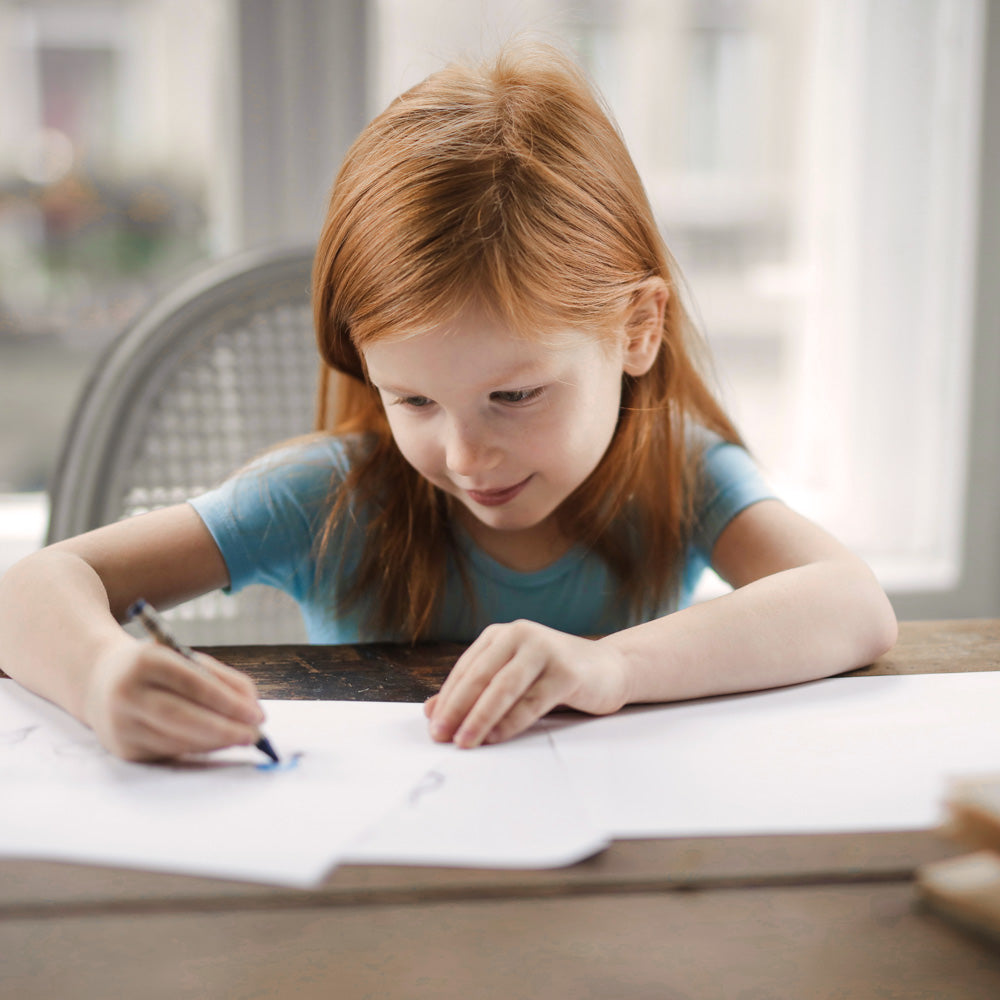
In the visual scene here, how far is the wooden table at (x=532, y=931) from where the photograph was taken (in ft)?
0.91

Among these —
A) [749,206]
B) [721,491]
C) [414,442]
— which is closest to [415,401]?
[414,442]

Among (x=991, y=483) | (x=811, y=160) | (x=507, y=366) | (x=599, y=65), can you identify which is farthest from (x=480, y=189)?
(x=991, y=483)

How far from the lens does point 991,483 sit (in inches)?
61.4

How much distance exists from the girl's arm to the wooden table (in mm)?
125

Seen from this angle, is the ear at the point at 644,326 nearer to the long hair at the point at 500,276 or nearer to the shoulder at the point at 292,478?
the long hair at the point at 500,276

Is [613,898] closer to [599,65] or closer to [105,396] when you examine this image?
[105,396]

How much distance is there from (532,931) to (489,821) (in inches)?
2.8

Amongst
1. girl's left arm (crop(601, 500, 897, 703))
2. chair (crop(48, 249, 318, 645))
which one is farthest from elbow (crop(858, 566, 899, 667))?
chair (crop(48, 249, 318, 645))

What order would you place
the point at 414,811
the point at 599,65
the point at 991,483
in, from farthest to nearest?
the point at 991,483 → the point at 599,65 → the point at 414,811

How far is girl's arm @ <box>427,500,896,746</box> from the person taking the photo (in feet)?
1.52

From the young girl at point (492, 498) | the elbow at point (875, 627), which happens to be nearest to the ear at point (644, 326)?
the young girl at point (492, 498)

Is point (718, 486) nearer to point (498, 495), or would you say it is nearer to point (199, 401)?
point (498, 495)

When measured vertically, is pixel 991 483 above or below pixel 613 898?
below

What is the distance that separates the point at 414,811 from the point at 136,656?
5.8 inches
